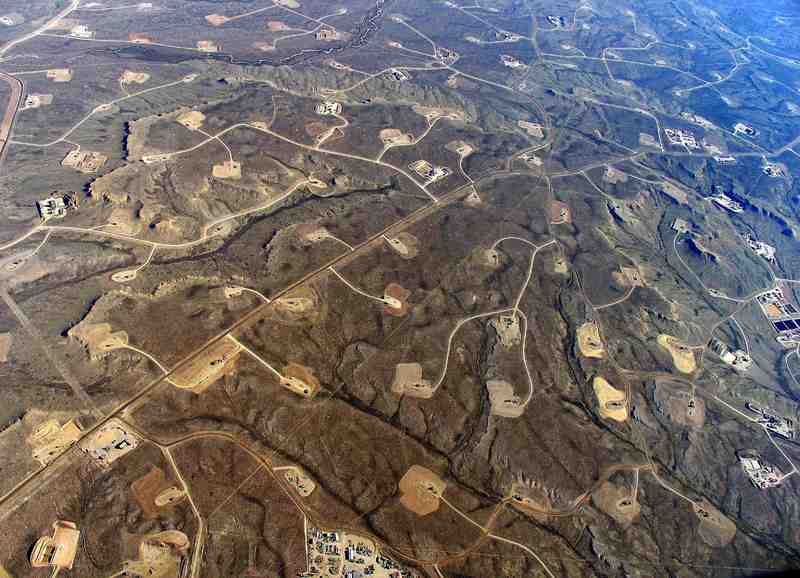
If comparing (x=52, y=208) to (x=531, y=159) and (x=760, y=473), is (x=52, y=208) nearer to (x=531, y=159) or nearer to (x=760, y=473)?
(x=531, y=159)

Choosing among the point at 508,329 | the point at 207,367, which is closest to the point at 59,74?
the point at 207,367

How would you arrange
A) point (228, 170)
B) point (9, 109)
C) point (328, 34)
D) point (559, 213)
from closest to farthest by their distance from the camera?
point (228, 170) → point (559, 213) → point (9, 109) → point (328, 34)

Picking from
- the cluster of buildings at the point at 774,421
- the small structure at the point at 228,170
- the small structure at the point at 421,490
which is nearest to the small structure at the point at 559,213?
the cluster of buildings at the point at 774,421

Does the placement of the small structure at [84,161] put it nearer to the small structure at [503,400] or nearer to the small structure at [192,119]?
the small structure at [192,119]

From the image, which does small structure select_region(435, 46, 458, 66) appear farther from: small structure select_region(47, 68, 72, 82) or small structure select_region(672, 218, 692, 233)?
small structure select_region(47, 68, 72, 82)

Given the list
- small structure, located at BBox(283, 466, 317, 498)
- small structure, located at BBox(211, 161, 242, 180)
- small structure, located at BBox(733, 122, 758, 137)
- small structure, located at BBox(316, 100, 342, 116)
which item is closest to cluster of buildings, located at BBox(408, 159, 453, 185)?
small structure, located at BBox(316, 100, 342, 116)

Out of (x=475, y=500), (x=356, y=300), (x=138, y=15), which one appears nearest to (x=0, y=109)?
(x=138, y=15)

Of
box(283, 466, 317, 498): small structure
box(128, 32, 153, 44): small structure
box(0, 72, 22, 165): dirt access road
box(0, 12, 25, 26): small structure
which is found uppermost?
box(0, 12, 25, 26): small structure

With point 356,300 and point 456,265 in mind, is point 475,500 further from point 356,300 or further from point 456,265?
point 456,265
